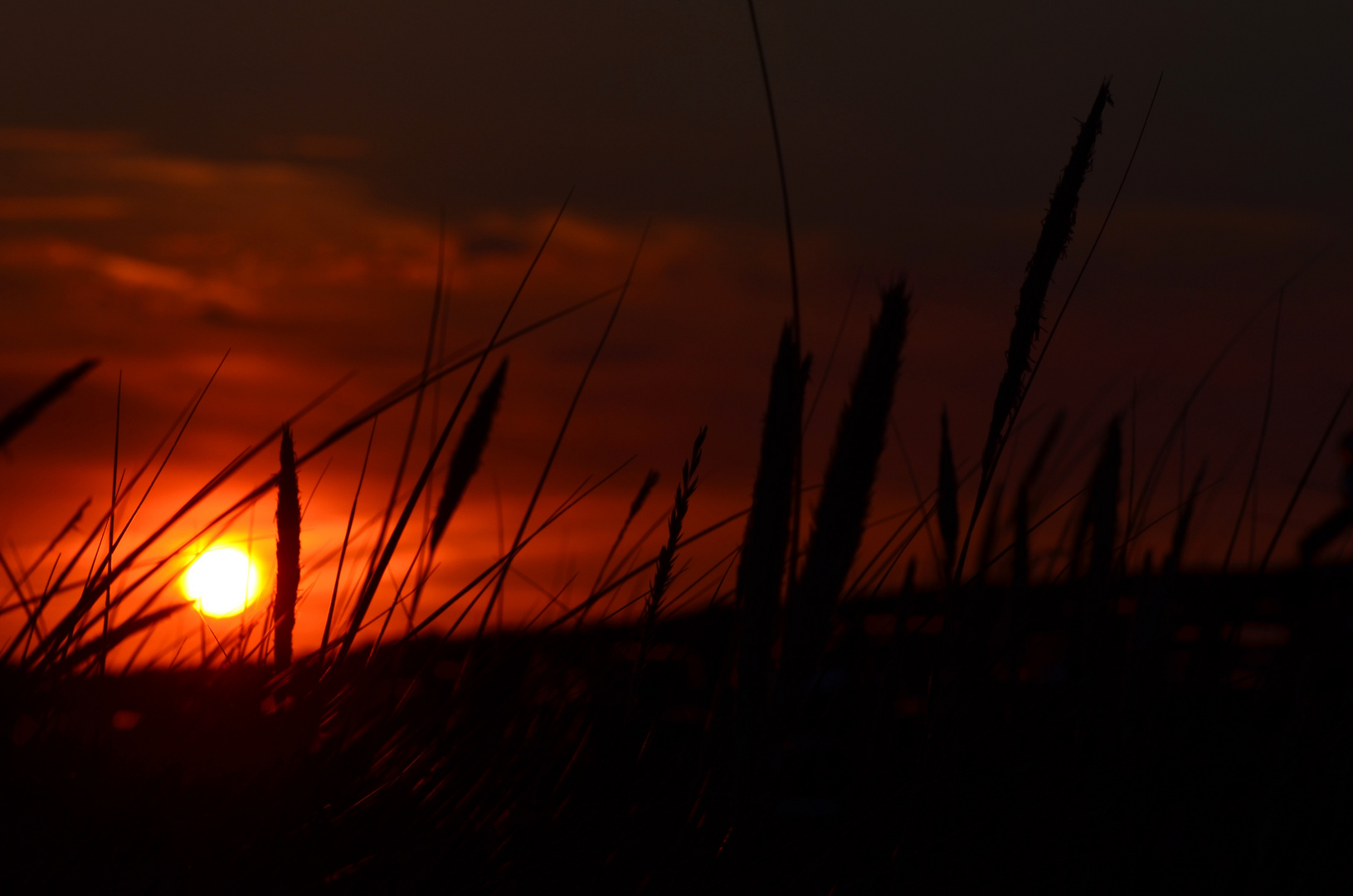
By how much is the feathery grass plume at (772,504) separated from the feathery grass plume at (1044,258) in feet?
0.58

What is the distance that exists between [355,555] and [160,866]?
32.5 inches

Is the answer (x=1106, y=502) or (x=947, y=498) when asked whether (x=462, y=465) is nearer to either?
(x=947, y=498)

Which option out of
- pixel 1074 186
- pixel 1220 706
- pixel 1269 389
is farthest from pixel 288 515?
pixel 1269 389

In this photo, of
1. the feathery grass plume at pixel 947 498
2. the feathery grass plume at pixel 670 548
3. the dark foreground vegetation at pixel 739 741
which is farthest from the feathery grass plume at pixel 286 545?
the feathery grass plume at pixel 947 498

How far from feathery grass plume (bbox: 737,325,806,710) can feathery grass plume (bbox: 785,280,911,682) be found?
4 centimetres

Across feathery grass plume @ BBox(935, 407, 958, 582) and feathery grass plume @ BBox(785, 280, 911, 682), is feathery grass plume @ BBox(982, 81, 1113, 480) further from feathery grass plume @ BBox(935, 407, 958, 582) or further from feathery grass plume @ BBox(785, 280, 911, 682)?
feathery grass plume @ BBox(935, 407, 958, 582)

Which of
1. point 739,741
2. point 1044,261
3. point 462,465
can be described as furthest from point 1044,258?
point 462,465

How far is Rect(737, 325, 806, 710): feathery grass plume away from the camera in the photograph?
2.81ft

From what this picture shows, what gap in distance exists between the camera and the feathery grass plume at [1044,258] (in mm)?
863

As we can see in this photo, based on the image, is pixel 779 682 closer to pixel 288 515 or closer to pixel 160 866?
pixel 288 515

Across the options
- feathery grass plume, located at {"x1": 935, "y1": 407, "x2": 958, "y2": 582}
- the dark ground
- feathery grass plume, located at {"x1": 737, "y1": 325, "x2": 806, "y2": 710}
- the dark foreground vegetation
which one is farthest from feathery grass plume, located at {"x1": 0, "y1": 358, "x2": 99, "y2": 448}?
feathery grass plume, located at {"x1": 935, "y1": 407, "x2": 958, "y2": 582}

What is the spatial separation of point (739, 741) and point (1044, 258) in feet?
1.61

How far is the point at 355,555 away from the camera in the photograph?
1.83m

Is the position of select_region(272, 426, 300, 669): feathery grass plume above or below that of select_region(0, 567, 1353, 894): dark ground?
above
